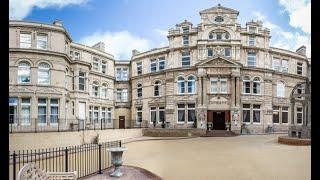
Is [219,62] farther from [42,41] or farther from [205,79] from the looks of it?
[42,41]

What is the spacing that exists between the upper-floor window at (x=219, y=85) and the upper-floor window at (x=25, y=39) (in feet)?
51.1

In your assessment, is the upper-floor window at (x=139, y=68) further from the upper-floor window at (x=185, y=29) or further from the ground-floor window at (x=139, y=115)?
the upper-floor window at (x=185, y=29)

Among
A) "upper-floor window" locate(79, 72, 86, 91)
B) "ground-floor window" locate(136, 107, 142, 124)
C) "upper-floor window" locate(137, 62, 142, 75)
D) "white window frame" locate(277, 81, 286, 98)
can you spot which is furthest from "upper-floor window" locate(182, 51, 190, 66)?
"upper-floor window" locate(79, 72, 86, 91)

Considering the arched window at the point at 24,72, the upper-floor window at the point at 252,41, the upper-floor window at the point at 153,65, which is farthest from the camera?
the upper-floor window at the point at 153,65

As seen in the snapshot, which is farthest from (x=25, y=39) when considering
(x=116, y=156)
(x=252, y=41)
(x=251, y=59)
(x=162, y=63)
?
(x=252, y=41)

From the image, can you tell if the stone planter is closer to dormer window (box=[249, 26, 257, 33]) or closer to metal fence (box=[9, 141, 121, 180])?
metal fence (box=[9, 141, 121, 180])

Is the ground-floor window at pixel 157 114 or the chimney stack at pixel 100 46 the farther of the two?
the chimney stack at pixel 100 46

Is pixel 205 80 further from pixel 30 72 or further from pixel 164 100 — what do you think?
pixel 30 72

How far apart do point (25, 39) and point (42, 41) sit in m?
1.10

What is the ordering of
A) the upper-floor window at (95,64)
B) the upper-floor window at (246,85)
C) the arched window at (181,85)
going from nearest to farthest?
1. the upper-floor window at (246,85)
2. the arched window at (181,85)
3. the upper-floor window at (95,64)

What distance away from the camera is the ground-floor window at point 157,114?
26.2 metres

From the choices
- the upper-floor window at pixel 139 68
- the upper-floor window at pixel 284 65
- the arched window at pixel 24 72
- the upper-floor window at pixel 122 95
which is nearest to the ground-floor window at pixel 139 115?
the upper-floor window at pixel 122 95

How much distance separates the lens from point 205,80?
23781mm
